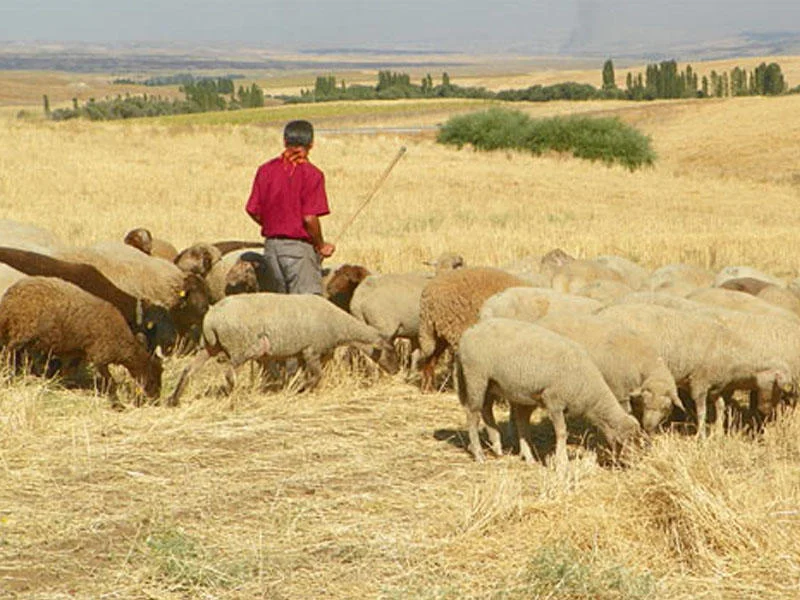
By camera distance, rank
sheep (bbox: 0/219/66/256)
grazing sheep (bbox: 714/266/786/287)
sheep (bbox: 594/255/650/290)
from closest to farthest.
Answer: sheep (bbox: 0/219/66/256) < grazing sheep (bbox: 714/266/786/287) < sheep (bbox: 594/255/650/290)

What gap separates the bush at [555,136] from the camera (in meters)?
52.3

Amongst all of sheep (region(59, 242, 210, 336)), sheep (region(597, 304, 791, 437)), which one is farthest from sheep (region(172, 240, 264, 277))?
sheep (region(597, 304, 791, 437))

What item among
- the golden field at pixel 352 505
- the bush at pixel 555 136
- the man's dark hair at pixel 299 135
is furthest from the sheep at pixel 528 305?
the bush at pixel 555 136

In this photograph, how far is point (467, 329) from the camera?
1058 centimetres

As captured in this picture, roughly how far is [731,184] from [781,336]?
3360 centimetres

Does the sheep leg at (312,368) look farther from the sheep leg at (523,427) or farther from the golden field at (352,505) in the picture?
the sheep leg at (523,427)

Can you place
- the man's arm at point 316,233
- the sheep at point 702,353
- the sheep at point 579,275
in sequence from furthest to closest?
the sheep at point 579,275 → the man's arm at point 316,233 → the sheep at point 702,353

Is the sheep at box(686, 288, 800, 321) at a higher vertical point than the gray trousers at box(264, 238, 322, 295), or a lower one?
lower

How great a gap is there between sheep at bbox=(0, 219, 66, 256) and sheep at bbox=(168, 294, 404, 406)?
11.4 feet

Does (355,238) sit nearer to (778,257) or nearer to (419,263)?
(419,263)

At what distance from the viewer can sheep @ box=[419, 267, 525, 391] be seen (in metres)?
12.6

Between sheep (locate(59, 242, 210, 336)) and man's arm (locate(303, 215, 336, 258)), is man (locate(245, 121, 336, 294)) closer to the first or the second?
man's arm (locate(303, 215, 336, 258))

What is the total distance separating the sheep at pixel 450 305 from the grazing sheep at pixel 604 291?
3.07 feet

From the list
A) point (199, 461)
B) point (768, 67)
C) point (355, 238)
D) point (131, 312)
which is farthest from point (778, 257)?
point (768, 67)
